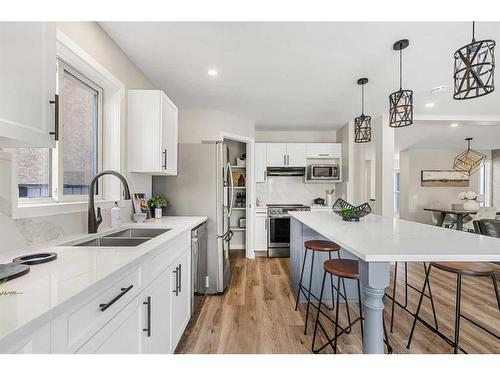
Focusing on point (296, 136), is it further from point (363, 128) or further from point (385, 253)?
point (385, 253)

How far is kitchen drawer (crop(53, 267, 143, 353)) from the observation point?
2.28 feet

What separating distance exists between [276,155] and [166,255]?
3532 millimetres

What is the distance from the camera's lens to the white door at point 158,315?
127 centimetres

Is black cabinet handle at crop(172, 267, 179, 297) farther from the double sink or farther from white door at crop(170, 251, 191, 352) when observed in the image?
the double sink

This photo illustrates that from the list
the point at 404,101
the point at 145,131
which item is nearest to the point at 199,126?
the point at 145,131

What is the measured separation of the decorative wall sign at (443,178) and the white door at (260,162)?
5.49 m

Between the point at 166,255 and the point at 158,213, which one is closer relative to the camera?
the point at 166,255

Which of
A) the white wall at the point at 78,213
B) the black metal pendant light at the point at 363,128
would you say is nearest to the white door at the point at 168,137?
the white wall at the point at 78,213

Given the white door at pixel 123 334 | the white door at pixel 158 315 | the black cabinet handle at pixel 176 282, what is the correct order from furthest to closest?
1. the black cabinet handle at pixel 176 282
2. the white door at pixel 158 315
3. the white door at pixel 123 334

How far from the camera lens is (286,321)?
7.28 feet

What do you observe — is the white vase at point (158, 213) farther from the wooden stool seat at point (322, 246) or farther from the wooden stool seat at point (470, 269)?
the wooden stool seat at point (470, 269)

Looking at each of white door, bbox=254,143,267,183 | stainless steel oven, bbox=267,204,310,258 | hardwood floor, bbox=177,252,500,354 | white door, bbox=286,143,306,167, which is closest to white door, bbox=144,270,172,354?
hardwood floor, bbox=177,252,500,354

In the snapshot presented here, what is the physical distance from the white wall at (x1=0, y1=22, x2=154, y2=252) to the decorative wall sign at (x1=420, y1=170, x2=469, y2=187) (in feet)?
25.9
